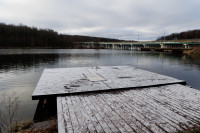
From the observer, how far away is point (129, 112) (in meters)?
4.51

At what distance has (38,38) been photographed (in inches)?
4587

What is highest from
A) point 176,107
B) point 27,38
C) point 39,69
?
point 27,38

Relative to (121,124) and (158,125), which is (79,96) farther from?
(158,125)

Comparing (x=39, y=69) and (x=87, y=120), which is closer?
(x=87, y=120)

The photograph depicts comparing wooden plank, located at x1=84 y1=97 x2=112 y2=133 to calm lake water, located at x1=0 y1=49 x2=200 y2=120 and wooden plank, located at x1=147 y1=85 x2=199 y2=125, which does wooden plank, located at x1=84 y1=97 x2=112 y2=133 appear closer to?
wooden plank, located at x1=147 y1=85 x2=199 y2=125

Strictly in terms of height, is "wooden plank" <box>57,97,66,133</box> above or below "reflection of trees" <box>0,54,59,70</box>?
below

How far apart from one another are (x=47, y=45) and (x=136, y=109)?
4797 inches

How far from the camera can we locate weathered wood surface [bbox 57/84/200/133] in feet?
12.0

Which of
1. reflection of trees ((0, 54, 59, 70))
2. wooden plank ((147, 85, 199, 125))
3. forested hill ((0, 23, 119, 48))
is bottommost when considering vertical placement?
wooden plank ((147, 85, 199, 125))

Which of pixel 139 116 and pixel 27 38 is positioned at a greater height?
pixel 27 38

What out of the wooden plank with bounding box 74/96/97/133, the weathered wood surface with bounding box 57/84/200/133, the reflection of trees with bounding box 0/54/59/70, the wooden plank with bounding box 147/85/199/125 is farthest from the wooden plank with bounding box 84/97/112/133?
the reflection of trees with bounding box 0/54/59/70

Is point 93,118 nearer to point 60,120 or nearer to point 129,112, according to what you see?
point 60,120

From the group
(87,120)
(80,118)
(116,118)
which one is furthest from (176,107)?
(80,118)

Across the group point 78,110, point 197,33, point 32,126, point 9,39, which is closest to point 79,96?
point 78,110
